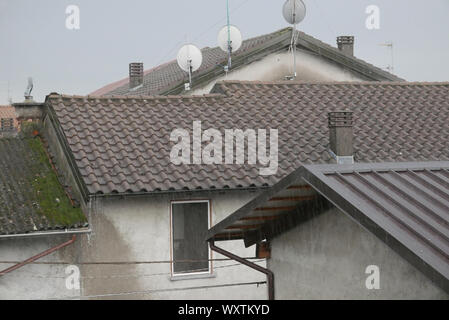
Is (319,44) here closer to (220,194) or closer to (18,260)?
(220,194)

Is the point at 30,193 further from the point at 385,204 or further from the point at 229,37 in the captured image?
the point at 229,37

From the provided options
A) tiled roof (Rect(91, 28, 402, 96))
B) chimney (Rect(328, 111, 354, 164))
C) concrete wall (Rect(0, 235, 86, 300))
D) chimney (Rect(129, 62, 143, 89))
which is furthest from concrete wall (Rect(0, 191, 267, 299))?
chimney (Rect(129, 62, 143, 89))

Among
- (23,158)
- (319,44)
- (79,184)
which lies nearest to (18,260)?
(79,184)

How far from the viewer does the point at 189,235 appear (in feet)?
47.7

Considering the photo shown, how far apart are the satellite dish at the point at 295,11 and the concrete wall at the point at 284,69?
4.59 ft

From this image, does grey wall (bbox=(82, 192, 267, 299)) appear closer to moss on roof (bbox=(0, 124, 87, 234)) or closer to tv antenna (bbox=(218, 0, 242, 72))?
moss on roof (bbox=(0, 124, 87, 234))

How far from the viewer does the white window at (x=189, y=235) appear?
1438cm

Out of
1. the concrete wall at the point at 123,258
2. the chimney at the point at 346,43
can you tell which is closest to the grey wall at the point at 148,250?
the concrete wall at the point at 123,258

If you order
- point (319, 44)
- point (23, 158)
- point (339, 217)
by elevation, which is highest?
point (319, 44)

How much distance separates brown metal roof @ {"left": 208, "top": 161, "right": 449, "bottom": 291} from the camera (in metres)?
5.51

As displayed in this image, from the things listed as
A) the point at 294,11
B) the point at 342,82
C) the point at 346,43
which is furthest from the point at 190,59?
the point at 346,43

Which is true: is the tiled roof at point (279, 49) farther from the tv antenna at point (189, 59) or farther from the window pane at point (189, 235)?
the window pane at point (189, 235)
